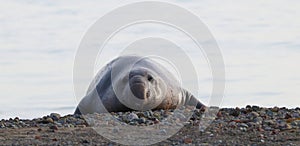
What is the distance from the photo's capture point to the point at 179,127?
39.1ft

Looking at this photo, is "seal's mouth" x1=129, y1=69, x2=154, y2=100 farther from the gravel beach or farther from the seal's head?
the gravel beach

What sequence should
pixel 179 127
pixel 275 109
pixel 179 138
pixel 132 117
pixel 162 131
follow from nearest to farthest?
pixel 179 138 → pixel 162 131 → pixel 179 127 → pixel 132 117 → pixel 275 109

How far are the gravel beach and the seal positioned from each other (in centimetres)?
180

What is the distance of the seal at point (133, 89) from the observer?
15812 millimetres

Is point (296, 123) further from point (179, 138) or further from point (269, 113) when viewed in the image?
point (179, 138)

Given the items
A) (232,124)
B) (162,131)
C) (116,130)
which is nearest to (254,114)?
(232,124)

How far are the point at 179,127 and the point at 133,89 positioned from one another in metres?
3.82

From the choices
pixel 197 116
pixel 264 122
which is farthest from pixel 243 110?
pixel 264 122

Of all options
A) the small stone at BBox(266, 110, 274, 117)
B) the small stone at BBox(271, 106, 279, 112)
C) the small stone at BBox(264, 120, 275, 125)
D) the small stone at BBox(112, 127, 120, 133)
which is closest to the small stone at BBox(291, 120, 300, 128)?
the small stone at BBox(264, 120, 275, 125)

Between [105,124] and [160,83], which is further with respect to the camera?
[160,83]

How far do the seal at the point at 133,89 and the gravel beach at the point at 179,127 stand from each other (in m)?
1.80

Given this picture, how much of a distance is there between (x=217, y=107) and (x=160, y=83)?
2398 mm

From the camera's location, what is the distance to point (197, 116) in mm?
13336

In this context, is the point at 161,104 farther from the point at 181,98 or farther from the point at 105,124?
the point at 105,124
